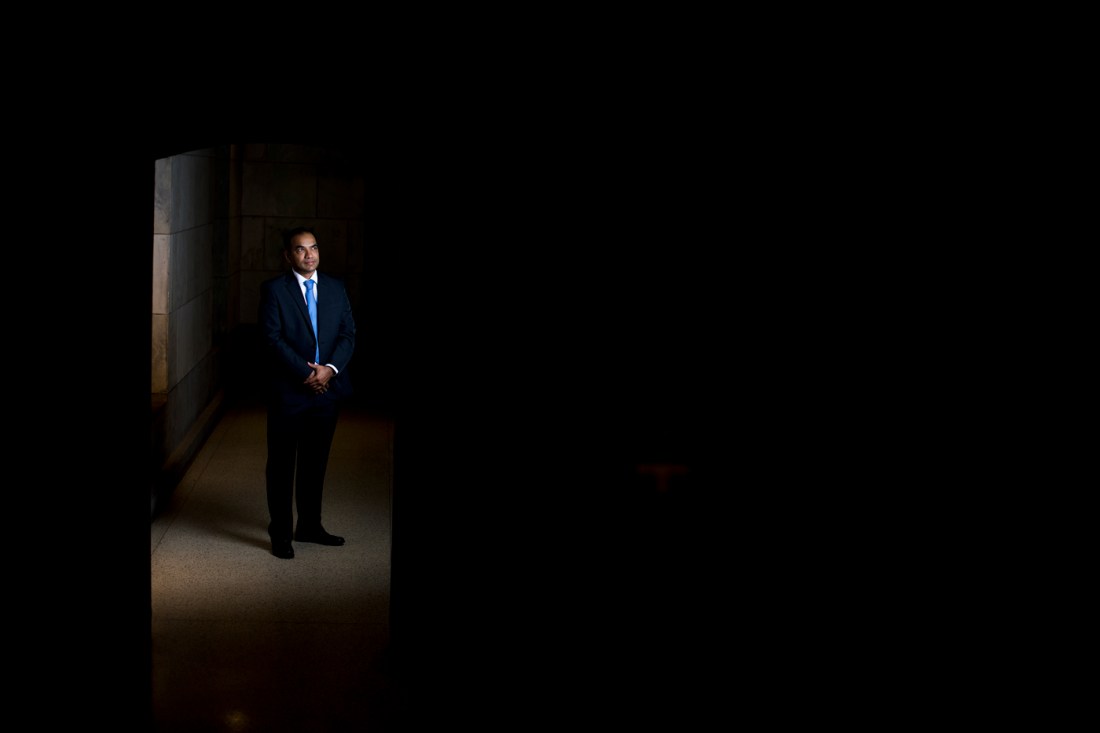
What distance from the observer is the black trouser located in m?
6.54

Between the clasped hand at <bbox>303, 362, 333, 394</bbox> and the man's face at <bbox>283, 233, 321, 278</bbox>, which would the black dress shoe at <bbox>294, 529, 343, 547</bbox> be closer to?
the clasped hand at <bbox>303, 362, 333, 394</bbox>

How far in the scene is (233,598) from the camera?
602 centimetres

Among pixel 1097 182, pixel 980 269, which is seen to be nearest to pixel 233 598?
pixel 980 269

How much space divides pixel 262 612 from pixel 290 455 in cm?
103

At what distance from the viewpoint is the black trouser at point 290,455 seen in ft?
21.5

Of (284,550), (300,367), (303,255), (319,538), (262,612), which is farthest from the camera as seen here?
(319,538)

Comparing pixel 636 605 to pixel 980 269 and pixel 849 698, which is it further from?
pixel 980 269

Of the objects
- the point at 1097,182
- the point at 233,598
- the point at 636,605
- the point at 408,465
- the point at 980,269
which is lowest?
the point at 233,598

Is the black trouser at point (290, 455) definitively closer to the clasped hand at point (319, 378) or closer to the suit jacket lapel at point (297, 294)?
the clasped hand at point (319, 378)

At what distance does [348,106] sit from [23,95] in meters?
1.20

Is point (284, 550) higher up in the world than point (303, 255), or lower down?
lower down

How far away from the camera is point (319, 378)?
21.1 feet

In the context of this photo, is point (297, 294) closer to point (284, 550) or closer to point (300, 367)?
point (300, 367)

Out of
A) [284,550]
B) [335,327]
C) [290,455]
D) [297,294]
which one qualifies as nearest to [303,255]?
[297,294]
